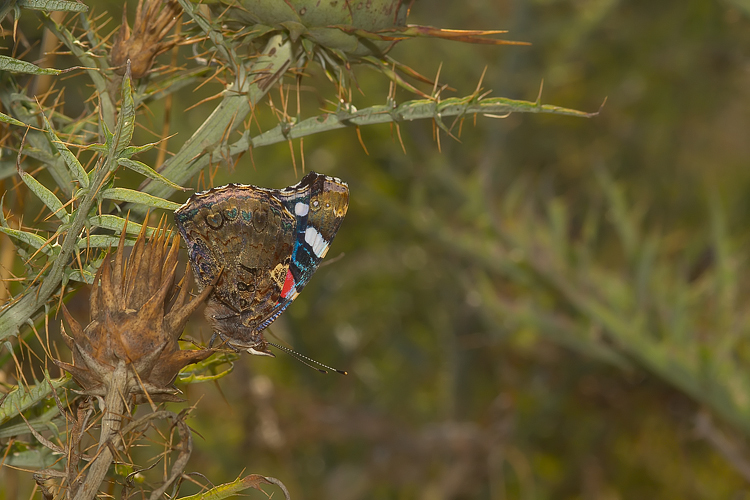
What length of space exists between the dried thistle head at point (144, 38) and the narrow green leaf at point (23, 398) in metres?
0.24

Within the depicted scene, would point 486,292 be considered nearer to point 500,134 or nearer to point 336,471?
point 500,134

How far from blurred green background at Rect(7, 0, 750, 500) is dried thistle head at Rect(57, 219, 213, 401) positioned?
4.01 feet

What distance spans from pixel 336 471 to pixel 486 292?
42.2 inches

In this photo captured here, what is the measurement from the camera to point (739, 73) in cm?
268

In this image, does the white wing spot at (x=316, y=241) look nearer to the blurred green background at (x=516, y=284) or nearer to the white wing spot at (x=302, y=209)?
the white wing spot at (x=302, y=209)

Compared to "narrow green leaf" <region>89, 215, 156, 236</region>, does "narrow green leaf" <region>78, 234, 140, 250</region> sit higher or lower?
lower

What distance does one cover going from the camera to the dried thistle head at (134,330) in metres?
0.39

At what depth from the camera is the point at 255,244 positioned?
0.58 metres

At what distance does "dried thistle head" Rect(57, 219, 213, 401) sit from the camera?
39 cm

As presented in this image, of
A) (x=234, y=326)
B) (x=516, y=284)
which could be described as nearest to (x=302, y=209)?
(x=234, y=326)

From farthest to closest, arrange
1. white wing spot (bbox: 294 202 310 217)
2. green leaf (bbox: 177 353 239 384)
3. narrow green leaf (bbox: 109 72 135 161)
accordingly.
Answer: white wing spot (bbox: 294 202 310 217) < green leaf (bbox: 177 353 239 384) < narrow green leaf (bbox: 109 72 135 161)

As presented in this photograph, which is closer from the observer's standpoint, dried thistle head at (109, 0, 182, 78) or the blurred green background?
dried thistle head at (109, 0, 182, 78)

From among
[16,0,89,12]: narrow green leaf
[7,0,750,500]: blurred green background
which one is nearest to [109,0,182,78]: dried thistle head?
[16,0,89,12]: narrow green leaf

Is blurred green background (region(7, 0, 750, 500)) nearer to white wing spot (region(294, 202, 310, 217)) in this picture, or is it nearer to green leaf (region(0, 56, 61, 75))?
white wing spot (region(294, 202, 310, 217))
